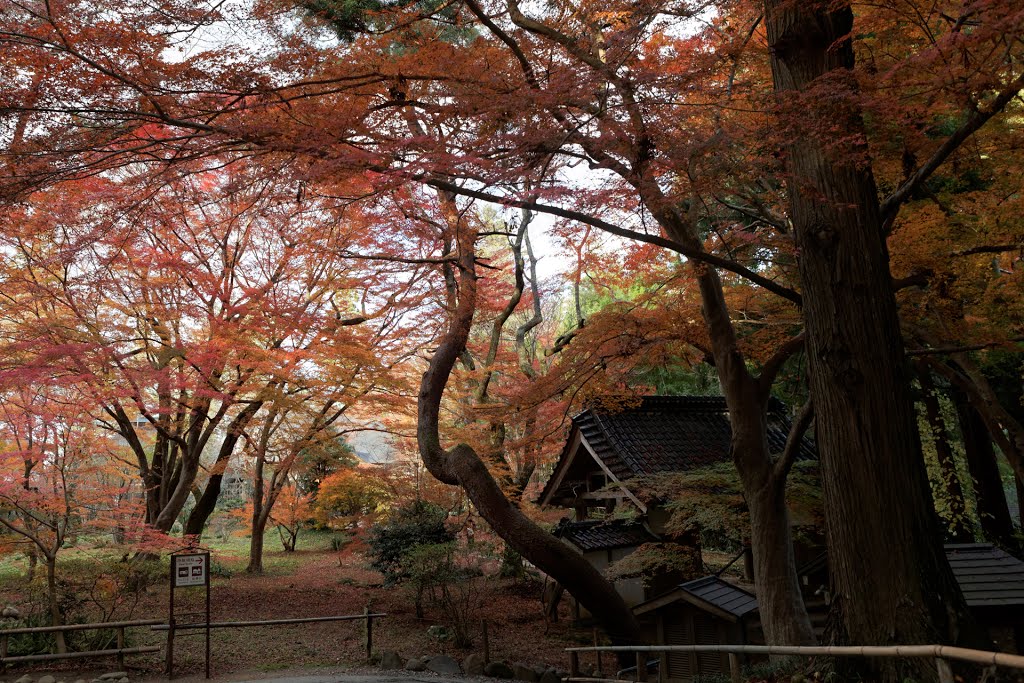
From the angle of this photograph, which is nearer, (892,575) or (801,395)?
(892,575)

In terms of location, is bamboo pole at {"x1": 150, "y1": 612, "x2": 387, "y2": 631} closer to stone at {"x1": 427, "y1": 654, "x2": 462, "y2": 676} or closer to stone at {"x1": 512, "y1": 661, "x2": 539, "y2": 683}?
stone at {"x1": 427, "y1": 654, "x2": 462, "y2": 676}

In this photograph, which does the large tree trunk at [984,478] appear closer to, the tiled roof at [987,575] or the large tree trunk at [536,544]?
the tiled roof at [987,575]

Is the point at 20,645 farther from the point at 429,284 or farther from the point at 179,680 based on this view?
the point at 429,284

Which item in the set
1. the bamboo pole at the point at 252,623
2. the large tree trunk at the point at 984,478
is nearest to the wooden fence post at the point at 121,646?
the bamboo pole at the point at 252,623

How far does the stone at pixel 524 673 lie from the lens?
955 centimetres

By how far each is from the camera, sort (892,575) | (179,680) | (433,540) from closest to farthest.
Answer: (892,575) < (179,680) < (433,540)

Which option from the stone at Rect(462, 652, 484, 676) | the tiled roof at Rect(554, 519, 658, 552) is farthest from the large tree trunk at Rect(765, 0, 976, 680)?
the tiled roof at Rect(554, 519, 658, 552)

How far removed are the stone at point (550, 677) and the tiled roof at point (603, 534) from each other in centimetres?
272

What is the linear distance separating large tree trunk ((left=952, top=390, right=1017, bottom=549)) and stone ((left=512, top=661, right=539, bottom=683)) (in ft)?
27.5

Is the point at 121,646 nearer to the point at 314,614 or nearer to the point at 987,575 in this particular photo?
the point at 314,614

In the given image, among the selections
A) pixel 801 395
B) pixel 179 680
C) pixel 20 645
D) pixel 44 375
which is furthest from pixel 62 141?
pixel 801 395

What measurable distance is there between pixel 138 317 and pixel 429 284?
534 centimetres

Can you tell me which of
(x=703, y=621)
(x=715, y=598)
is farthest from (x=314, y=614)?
(x=715, y=598)

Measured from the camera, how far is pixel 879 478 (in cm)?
509
